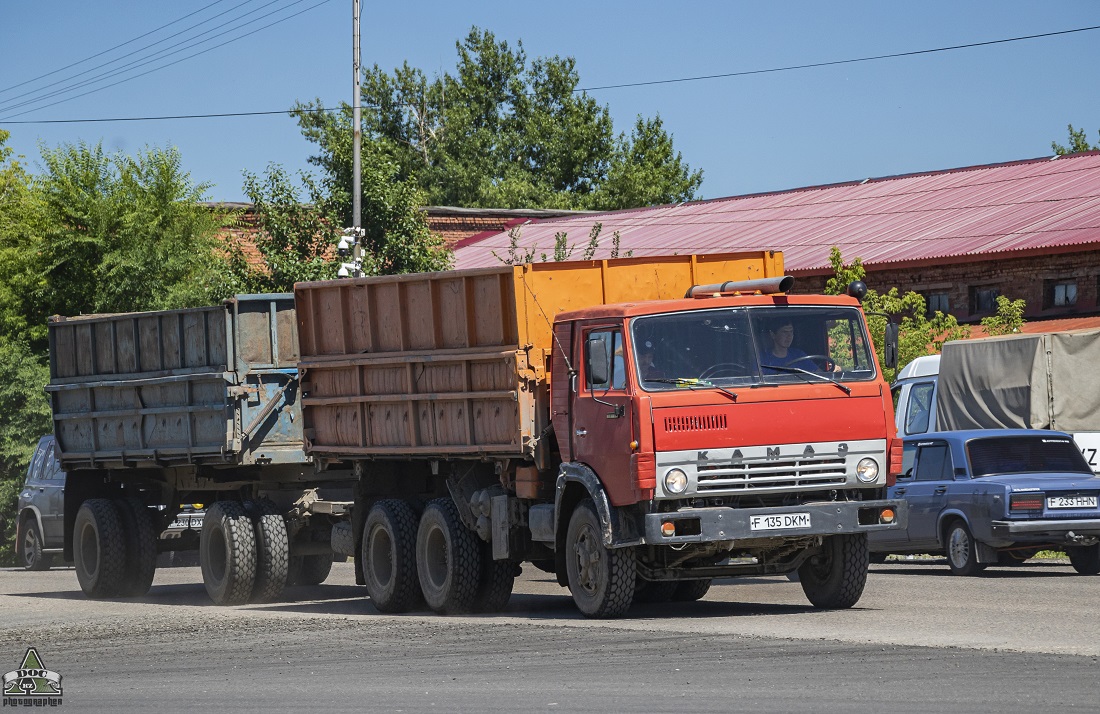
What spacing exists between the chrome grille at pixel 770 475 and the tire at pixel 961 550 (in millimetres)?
5951

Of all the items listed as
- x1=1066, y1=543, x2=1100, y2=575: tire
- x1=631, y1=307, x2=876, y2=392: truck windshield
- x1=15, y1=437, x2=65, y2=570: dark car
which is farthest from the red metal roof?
x1=631, y1=307, x2=876, y2=392: truck windshield

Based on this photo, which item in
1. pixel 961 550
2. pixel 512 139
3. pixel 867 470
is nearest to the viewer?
pixel 867 470

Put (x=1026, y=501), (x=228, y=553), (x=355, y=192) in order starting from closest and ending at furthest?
1. (x=228, y=553)
2. (x=1026, y=501)
3. (x=355, y=192)

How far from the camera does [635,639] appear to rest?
40.1ft

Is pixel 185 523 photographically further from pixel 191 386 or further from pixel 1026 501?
pixel 1026 501

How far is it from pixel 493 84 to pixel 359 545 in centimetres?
7181

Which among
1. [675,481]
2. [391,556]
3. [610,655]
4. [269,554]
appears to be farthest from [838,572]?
[269,554]

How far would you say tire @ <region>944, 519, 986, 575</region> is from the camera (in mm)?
18844

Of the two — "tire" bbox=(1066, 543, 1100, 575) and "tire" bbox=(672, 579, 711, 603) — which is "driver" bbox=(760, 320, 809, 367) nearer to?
"tire" bbox=(672, 579, 711, 603)

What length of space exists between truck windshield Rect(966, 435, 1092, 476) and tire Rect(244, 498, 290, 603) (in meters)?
7.64

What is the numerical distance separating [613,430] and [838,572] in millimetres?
2351

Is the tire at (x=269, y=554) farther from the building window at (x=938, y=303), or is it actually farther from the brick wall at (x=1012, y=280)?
the building window at (x=938, y=303)

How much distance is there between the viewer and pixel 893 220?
134 ft

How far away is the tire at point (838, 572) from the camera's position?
1412cm
